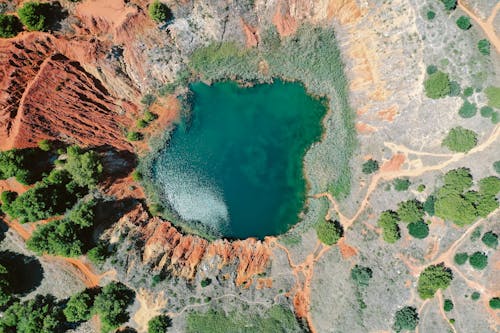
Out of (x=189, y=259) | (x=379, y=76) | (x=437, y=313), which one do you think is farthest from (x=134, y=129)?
(x=437, y=313)

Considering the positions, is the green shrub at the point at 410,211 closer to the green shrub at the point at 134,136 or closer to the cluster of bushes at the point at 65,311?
the green shrub at the point at 134,136

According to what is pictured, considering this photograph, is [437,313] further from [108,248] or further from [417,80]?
[108,248]

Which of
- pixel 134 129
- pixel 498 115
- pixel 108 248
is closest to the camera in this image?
pixel 498 115

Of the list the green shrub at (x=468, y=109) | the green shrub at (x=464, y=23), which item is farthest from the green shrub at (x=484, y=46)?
the green shrub at (x=468, y=109)

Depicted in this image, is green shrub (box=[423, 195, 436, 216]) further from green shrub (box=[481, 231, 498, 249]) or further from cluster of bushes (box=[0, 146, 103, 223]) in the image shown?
cluster of bushes (box=[0, 146, 103, 223])

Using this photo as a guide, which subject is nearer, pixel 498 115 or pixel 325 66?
pixel 498 115

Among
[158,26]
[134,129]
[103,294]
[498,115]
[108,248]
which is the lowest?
[103,294]

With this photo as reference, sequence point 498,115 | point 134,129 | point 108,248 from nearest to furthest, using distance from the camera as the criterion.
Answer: point 498,115, point 108,248, point 134,129

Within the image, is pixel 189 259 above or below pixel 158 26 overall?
below
